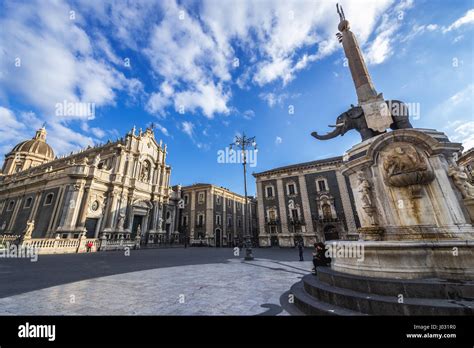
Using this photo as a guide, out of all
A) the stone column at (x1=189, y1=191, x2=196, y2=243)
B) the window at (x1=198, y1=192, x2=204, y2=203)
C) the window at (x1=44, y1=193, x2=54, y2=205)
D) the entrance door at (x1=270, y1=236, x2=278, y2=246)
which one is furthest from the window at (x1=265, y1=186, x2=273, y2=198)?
the window at (x1=44, y1=193, x2=54, y2=205)

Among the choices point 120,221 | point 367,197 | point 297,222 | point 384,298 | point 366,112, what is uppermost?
point 366,112

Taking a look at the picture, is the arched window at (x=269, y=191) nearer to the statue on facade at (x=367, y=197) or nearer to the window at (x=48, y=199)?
the statue on facade at (x=367, y=197)

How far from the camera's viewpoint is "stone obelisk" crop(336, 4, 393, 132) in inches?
219

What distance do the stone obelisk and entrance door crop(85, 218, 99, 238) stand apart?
91.0ft

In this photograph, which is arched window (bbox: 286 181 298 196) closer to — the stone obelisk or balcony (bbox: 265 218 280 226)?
balcony (bbox: 265 218 280 226)

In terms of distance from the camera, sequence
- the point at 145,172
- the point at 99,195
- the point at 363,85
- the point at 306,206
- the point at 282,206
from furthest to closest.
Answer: the point at 145,172
the point at 282,206
the point at 306,206
the point at 99,195
the point at 363,85

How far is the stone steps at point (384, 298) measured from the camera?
102 inches

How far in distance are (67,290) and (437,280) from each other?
7.89 m

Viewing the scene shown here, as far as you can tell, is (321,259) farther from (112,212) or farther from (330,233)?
(112,212)

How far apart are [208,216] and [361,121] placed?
3189 centimetres

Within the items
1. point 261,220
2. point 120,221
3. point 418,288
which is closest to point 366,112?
point 418,288

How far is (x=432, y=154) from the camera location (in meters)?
4.16

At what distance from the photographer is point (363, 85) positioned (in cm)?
643
